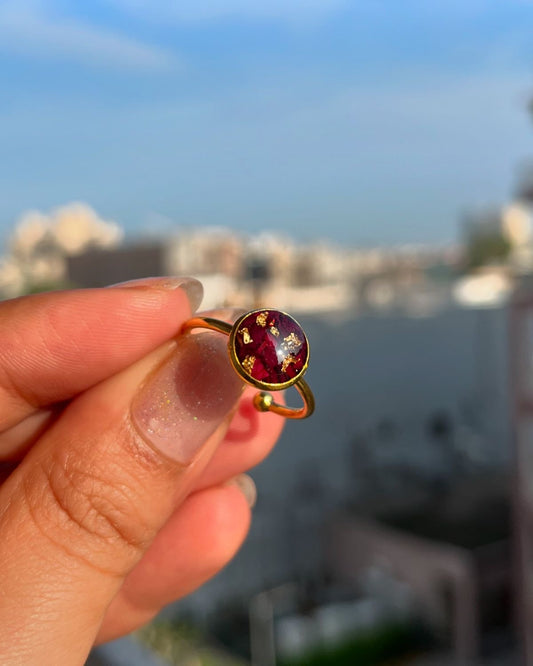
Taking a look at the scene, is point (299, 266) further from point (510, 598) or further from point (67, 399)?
point (67, 399)

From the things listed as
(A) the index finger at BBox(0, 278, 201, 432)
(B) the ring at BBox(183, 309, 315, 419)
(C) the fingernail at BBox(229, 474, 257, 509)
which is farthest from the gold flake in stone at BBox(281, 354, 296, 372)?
(C) the fingernail at BBox(229, 474, 257, 509)

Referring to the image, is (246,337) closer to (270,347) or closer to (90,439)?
(270,347)

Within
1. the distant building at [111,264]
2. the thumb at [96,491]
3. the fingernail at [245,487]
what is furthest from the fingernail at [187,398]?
the distant building at [111,264]

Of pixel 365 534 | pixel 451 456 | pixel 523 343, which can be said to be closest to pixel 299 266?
pixel 451 456

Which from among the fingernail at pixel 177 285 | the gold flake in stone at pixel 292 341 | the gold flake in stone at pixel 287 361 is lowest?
the gold flake in stone at pixel 287 361

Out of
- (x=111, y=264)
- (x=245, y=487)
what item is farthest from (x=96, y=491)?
(x=111, y=264)

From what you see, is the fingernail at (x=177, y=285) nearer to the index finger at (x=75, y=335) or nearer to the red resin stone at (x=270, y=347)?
the index finger at (x=75, y=335)

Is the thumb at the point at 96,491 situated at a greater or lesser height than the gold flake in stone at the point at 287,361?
lesser

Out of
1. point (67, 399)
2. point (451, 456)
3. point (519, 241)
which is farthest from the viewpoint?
point (519, 241)

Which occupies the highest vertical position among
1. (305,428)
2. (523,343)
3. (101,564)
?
(101,564)
